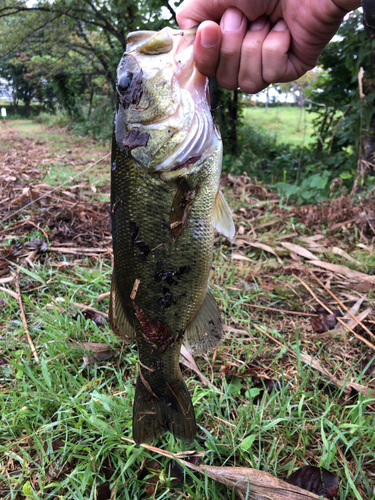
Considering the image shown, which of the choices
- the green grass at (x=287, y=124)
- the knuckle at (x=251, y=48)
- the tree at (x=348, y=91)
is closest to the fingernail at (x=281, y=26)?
the knuckle at (x=251, y=48)

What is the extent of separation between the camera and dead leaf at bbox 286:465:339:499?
144cm

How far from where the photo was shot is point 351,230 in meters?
4.00

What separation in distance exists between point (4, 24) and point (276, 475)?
16.3 m

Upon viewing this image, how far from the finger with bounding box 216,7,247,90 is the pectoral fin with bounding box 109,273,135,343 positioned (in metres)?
1.34

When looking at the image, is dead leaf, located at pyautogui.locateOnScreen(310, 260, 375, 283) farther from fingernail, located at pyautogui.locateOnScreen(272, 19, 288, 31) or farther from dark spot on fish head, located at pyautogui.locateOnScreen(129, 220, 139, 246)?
dark spot on fish head, located at pyautogui.locateOnScreen(129, 220, 139, 246)

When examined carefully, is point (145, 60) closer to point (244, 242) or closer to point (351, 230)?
point (244, 242)

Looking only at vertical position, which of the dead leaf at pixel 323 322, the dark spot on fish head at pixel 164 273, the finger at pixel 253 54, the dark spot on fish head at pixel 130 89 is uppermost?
the finger at pixel 253 54

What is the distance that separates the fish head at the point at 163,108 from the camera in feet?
4.94

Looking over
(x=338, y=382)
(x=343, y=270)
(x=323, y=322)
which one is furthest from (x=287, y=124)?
(x=338, y=382)

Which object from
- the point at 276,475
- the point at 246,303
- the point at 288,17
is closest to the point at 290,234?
the point at 246,303

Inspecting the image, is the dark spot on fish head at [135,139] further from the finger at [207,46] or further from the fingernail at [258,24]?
the fingernail at [258,24]

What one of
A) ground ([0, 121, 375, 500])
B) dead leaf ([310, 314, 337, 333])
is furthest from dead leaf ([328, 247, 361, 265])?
dead leaf ([310, 314, 337, 333])

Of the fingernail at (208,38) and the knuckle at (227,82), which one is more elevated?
the fingernail at (208,38)

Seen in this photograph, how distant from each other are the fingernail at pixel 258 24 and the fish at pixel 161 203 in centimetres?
43
